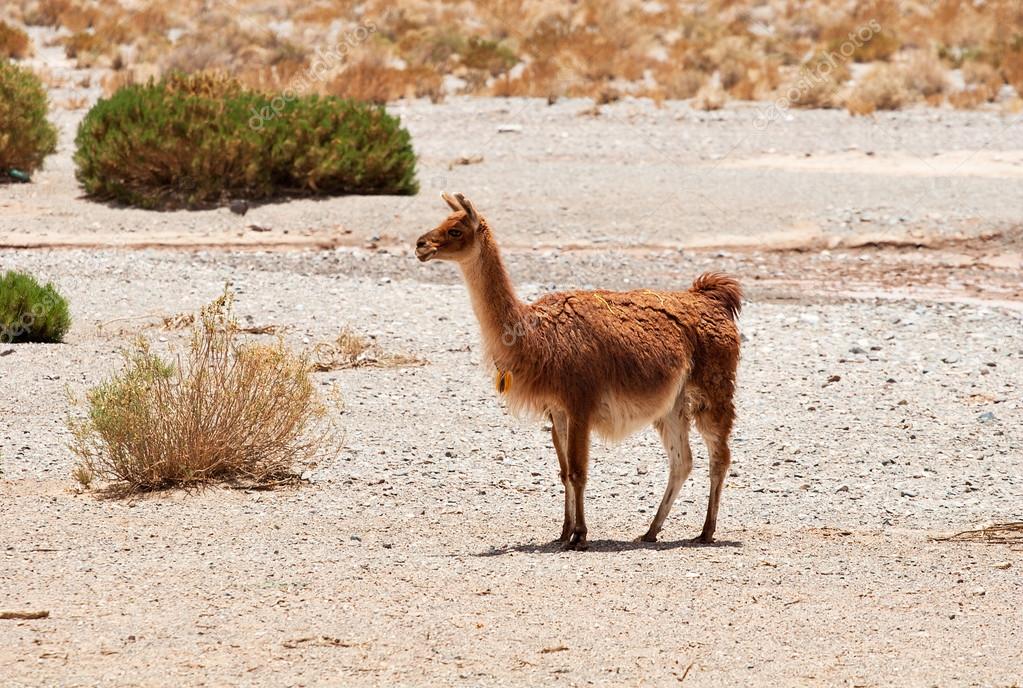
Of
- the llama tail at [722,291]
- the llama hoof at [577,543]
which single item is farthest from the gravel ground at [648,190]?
the llama hoof at [577,543]

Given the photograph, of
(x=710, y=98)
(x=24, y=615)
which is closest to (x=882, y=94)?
(x=710, y=98)

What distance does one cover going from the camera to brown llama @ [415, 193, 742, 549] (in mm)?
7348

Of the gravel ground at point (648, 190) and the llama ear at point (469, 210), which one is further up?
the llama ear at point (469, 210)

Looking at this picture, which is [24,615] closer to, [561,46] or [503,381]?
[503,381]

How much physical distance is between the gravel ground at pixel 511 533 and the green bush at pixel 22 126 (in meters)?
6.21

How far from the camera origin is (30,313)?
39.0 feet

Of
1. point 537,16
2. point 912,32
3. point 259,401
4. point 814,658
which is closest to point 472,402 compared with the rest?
point 259,401

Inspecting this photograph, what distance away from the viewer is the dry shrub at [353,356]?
1155 cm

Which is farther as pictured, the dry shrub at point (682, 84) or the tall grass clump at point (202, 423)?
the dry shrub at point (682, 84)

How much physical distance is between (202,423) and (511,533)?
6.01 feet

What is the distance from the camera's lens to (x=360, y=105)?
66.3 feet

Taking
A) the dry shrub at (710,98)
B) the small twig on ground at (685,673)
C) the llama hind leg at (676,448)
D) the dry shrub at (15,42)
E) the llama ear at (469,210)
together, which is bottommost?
the small twig on ground at (685,673)

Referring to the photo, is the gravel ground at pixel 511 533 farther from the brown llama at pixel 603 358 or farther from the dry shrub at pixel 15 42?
the dry shrub at pixel 15 42

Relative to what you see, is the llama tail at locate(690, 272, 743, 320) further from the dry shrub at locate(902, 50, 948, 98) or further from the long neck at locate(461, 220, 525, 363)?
the dry shrub at locate(902, 50, 948, 98)
